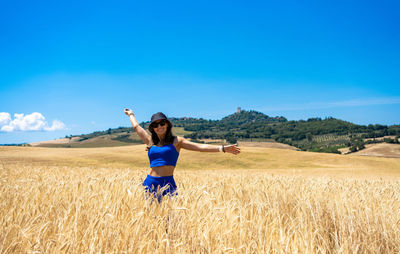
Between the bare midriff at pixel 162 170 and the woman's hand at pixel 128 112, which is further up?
the woman's hand at pixel 128 112

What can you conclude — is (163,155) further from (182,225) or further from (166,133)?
(182,225)

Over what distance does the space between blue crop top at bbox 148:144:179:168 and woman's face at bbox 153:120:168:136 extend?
0.86 ft

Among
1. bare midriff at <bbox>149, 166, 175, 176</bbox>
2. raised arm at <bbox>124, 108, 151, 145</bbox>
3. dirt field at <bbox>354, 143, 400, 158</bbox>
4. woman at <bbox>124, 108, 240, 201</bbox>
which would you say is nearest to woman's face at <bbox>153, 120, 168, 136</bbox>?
woman at <bbox>124, 108, 240, 201</bbox>

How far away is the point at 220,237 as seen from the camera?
2568 mm

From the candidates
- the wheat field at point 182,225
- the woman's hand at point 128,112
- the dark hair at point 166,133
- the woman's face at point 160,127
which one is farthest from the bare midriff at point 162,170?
the woman's hand at point 128,112

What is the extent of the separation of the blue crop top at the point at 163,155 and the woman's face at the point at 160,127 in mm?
263

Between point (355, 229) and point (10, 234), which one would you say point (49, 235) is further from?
point (355, 229)

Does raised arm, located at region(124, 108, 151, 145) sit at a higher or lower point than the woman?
higher

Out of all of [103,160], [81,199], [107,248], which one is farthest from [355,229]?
[103,160]

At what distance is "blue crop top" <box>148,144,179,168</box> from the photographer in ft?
15.4

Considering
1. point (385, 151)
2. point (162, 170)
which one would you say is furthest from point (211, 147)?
point (385, 151)

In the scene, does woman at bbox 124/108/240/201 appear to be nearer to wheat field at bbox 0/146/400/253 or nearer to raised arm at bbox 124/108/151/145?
raised arm at bbox 124/108/151/145

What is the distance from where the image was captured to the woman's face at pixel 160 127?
4.86 m

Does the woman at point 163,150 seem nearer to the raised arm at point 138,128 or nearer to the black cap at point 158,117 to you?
the black cap at point 158,117
